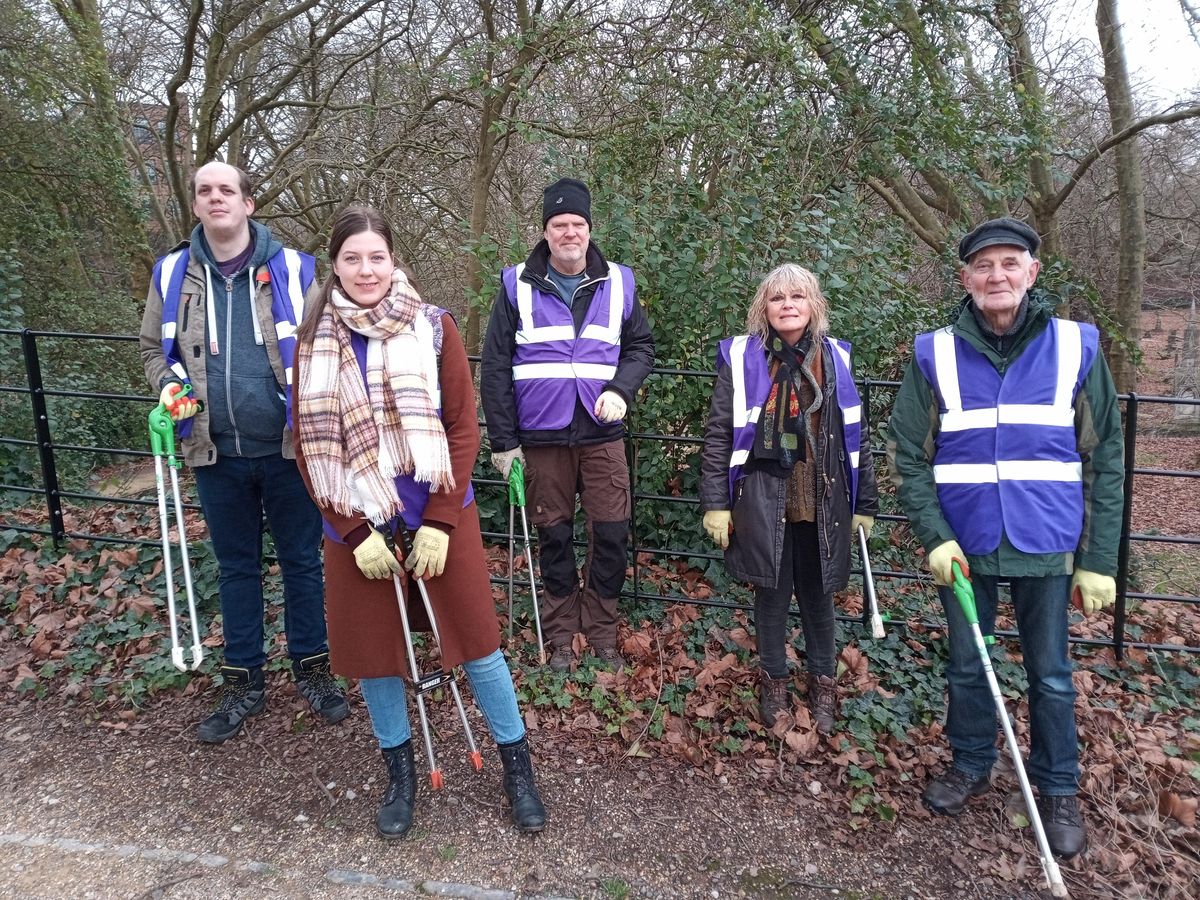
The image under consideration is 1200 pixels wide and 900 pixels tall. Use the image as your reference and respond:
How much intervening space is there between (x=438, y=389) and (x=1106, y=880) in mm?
2734

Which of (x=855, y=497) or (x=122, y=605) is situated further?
(x=122, y=605)

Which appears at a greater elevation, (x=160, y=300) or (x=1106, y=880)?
(x=160, y=300)

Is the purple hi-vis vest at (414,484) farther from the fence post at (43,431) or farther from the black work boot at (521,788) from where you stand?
the fence post at (43,431)

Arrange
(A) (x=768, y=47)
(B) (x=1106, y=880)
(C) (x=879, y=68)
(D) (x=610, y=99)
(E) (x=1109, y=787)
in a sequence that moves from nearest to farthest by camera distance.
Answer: (B) (x=1106, y=880)
(E) (x=1109, y=787)
(A) (x=768, y=47)
(C) (x=879, y=68)
(D) (x=610, y=99)

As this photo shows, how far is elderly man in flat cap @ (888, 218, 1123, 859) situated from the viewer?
2.65 meters

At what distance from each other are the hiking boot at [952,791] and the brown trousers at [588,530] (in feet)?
4.89

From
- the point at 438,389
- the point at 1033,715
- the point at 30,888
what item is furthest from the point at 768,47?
the point at 30,888

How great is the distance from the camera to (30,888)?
8.91ft

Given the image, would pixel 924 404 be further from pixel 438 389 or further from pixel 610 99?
pixel 610 99

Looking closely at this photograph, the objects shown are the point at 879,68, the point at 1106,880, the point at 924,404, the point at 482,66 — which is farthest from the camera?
the point at 482,66

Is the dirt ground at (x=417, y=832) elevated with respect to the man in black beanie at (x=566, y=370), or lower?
lower

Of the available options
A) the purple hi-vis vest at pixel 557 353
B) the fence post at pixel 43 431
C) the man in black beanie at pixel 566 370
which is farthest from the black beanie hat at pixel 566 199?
the fence post at pixel 43 431

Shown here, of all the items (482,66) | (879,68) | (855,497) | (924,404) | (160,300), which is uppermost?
(482,66)

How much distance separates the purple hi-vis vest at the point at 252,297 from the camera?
310cm
